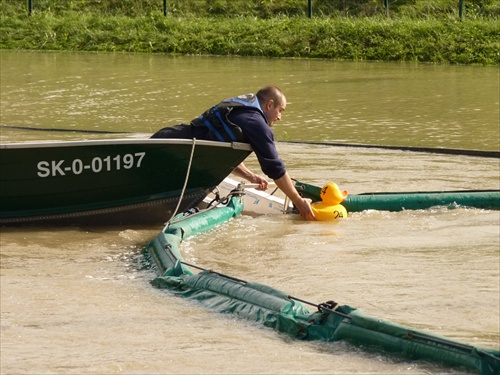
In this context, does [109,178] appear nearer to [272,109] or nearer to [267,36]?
Result: [272,109]

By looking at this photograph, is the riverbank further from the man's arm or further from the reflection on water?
the man's arm

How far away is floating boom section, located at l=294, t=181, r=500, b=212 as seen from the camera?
9594 mm

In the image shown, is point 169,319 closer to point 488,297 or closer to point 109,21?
point 488,297

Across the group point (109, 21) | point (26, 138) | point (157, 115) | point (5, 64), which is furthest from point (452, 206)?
point (109, 21)

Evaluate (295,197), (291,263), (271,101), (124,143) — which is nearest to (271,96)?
(271,101)

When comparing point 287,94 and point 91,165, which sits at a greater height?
point 91,165

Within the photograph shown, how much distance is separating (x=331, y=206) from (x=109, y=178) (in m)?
1.87

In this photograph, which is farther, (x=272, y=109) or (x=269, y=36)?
(x=269, y=36)

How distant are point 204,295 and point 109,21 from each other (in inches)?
781

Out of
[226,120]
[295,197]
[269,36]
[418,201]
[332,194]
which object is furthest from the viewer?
[269,36]

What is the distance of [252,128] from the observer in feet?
29.1

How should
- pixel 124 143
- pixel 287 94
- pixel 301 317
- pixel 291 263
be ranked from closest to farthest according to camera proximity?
pixel 301 317
pixel 291 263
pixel 124 143
pixel 287 94

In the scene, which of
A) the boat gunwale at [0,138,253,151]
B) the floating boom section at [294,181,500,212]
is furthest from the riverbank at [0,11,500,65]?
the boat gunwale at [0,138,253,151]

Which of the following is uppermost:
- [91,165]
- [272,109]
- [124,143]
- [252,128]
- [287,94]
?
[272,109]
